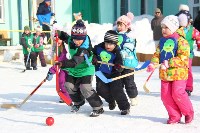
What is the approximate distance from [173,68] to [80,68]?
1328 millimetres

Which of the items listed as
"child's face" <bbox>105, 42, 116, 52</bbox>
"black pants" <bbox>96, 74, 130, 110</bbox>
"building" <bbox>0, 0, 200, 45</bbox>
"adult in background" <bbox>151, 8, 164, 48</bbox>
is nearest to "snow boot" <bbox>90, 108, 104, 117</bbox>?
"black pants" <bbox>96, 74, 130, 110</bbox>

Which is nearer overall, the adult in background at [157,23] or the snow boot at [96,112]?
the snow boot at [96,112]

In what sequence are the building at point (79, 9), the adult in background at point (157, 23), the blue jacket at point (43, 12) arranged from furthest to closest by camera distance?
1. the building at point (79, 9)
2. the blue jacket at point (43, 12)
3. the adult in background at point (157, 23)

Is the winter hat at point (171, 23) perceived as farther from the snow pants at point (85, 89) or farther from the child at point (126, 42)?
the snow pants at point (85, 89)

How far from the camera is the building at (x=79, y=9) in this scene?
50.6 feet

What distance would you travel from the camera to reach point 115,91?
17.3 ft

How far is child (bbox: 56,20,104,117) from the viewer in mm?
5043

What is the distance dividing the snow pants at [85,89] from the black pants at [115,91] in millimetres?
154

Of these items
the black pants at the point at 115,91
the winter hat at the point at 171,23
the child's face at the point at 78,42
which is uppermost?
the winter hat at the point at 171,23

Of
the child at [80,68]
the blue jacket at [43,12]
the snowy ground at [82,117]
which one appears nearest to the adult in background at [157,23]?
the blue jacket at [43,12]

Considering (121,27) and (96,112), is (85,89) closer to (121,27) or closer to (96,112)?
(96,112)

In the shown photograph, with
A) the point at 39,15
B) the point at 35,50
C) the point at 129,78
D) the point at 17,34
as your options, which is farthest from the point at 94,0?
the point at 129,78

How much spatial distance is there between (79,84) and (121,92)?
0.60m

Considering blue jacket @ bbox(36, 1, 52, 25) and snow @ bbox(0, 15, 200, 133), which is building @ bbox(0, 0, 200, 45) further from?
snow @ bbox(0, 15, 200, 133)
